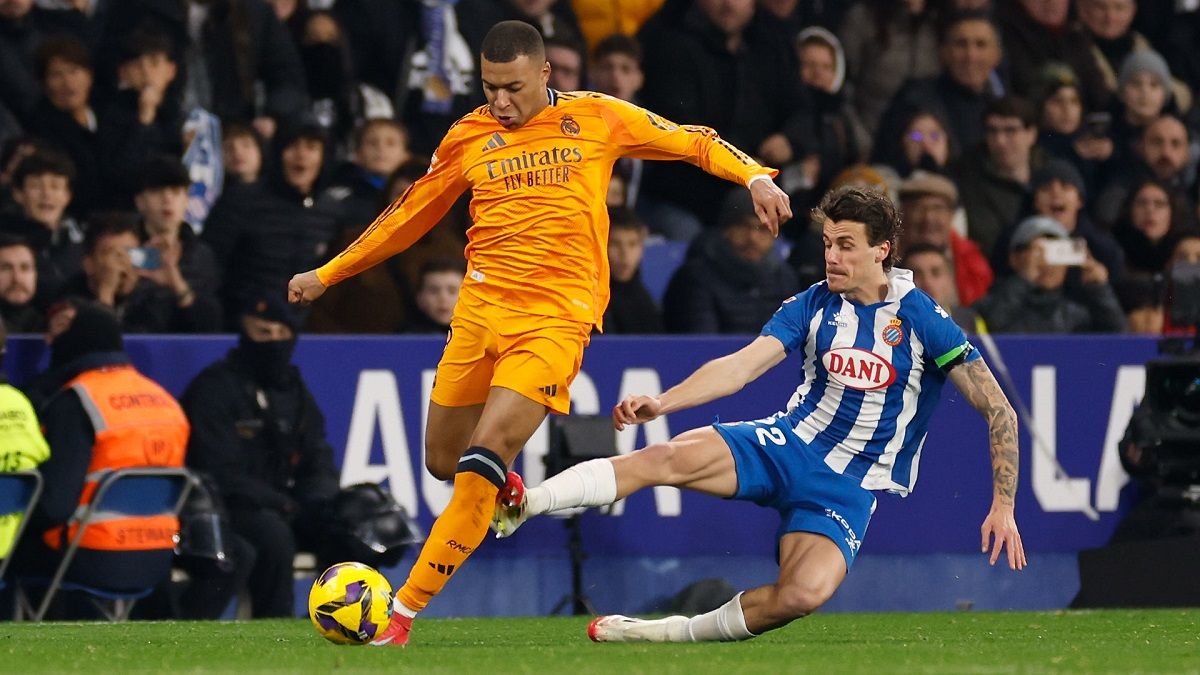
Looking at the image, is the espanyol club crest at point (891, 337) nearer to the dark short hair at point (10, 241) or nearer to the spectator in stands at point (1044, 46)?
the dark short hair at point (10, 241)

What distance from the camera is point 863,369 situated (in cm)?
815

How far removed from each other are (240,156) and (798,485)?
5.49 metres

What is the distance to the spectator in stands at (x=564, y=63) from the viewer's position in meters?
13.4

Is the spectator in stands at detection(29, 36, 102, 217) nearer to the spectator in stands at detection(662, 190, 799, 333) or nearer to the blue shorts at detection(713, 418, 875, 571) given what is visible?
the spectator in stands at detection(662, 190, 799, 333)

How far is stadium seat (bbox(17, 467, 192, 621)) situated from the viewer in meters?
10.5

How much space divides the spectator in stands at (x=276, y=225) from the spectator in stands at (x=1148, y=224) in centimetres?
570

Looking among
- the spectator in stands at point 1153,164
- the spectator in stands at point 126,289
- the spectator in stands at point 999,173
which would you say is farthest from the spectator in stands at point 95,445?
the spectator in stands at point 1153,164

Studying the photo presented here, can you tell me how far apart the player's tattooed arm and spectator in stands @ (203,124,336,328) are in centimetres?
483

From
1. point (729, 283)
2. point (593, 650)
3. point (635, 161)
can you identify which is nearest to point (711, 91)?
point (635, 161)

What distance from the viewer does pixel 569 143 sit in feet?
27.9

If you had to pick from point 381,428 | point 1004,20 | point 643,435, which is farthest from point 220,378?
point 1004,20

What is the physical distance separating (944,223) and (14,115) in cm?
565

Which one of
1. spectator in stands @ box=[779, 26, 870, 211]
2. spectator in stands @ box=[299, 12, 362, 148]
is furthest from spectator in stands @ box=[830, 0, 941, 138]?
spectator in stands @ box=[299, 12, 362, 148]

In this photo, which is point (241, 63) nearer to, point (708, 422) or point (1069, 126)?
point (708, 422)
